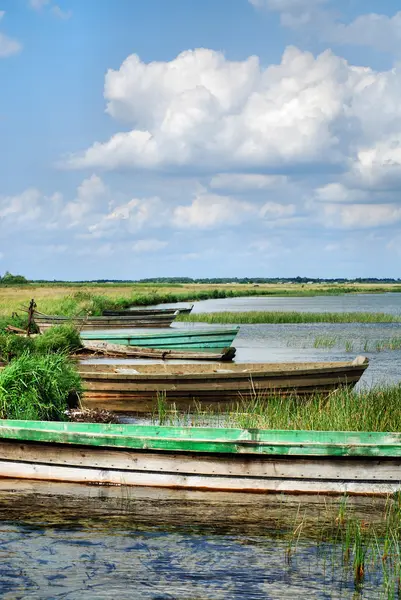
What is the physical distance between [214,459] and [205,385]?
7.29m

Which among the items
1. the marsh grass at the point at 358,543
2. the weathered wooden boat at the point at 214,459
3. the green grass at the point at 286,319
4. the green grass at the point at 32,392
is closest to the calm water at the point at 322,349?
the green grass at the point at 286,319

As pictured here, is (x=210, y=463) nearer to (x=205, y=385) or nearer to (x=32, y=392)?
(x=32, y=392)

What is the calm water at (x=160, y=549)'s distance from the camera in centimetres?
744

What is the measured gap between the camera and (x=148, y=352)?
25.5 m

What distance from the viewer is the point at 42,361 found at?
43.7 ft

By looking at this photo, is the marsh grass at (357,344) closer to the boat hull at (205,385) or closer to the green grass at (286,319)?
the green grass at (286,319)

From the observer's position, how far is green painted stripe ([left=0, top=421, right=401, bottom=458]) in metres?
9.83

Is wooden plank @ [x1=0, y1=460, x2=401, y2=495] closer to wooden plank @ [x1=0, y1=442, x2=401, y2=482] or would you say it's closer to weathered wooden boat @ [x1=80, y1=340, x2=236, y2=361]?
wooden plank @ [x1=0, y1=442, x2=401, y2=482]

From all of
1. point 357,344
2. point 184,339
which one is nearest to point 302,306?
point 357,344

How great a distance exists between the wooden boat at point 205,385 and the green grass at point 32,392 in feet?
13.8

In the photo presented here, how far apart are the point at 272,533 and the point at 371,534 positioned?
1119mm

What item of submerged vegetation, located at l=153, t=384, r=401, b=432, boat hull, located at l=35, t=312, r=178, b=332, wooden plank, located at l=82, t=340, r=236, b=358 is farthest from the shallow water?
submerged vegetation, located at l=153, t=384, r=401, b=432

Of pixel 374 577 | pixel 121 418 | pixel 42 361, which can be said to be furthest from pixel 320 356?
pixel 374 577

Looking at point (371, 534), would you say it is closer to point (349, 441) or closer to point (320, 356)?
point (349, 441)
